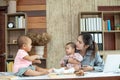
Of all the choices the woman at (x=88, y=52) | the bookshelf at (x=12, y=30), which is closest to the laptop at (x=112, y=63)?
the woman at (x=88, y=52)

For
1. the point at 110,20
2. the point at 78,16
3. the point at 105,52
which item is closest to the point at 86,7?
the point at 78,16

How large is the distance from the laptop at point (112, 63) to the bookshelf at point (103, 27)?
252 cm

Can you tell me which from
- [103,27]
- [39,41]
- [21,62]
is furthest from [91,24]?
[21,62]

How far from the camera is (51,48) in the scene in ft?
16.9

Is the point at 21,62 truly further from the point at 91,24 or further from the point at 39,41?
the point at 91,24

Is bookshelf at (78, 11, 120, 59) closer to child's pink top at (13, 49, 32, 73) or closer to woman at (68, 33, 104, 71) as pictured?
woman at (68, 33, 104, 71)

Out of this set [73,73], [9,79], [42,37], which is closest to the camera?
[9,79]

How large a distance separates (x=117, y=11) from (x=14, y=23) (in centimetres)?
228

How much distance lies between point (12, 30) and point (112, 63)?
3.45 meters

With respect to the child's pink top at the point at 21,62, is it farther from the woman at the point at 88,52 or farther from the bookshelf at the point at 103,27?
the bookshelf at the point at 103,27

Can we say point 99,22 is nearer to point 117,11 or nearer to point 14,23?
point 117,11

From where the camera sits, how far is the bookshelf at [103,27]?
487 centimetres

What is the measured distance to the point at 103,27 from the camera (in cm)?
490

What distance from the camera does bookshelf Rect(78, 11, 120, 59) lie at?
4871mm
